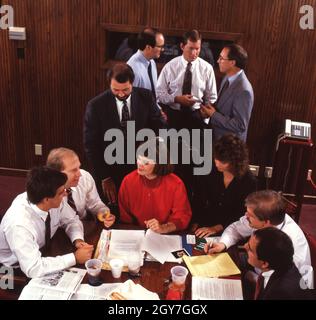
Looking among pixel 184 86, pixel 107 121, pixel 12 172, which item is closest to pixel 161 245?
pixel 107 121

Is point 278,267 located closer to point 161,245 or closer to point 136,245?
point 161,245

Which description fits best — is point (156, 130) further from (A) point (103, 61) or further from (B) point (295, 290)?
(B) point (295, 290)

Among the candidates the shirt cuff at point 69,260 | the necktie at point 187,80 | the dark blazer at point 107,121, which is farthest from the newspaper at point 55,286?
the necktie at point 187,80

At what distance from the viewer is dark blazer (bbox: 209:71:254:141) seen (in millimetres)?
3740

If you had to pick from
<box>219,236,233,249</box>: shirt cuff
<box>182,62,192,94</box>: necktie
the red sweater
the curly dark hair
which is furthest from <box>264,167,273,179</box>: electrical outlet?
<box>219,236,233,249</box>: shirt cuff

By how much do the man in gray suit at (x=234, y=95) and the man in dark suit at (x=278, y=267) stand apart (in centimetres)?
166

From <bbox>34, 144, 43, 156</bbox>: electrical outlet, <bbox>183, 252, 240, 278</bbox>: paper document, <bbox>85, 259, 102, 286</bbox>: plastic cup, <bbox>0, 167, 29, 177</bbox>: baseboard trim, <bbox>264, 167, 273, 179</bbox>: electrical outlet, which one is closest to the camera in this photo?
<bbox>85, 259, 102, 286</bbox>: plastic cup

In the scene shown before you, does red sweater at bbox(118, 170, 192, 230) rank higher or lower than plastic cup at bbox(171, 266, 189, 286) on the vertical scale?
higher

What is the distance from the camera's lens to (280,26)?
4.16 m

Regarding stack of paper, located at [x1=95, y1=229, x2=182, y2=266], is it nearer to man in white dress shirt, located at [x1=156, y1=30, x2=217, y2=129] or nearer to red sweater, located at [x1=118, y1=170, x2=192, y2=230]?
red sweater, located at [x1=118, y1=170, x2=192, y2=230]

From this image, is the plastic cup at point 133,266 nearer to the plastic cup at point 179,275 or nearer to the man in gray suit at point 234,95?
the plastic cup at point 179,275

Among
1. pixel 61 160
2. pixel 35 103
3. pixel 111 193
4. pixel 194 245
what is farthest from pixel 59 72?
pixel 194 245

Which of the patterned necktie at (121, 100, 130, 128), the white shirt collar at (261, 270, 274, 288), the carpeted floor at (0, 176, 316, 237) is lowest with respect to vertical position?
the carpeted floor at (0, 176, 316, 237)

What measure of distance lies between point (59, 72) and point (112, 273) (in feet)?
8.72
